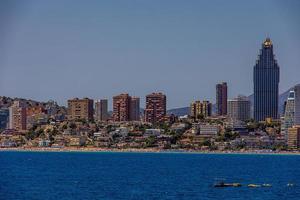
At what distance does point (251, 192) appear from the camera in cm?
6056

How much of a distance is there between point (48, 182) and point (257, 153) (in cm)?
12362

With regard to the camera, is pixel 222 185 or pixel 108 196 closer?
pixel 108 196

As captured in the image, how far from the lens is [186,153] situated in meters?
191

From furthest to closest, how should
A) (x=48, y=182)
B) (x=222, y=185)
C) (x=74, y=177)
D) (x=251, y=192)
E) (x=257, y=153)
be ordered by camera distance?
(x=257, y=153) < (x=74, y=177) < (x=48, y=182) < (x=222, y=185) < (x=251, y=192)

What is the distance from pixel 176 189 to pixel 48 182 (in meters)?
11.6

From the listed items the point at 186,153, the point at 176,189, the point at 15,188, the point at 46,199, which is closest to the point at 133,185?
the point at 176,189

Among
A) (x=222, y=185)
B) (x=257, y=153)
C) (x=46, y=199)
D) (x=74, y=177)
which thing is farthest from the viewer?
(x=257, y=153)

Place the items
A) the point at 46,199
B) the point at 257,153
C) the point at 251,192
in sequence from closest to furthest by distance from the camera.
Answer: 1. the point at 46,199
2. the point at 251,192
3. the point at 257,153

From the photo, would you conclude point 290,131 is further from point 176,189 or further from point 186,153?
point 176,189

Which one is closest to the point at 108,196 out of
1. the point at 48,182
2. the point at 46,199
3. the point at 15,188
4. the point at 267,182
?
the point at 46,199

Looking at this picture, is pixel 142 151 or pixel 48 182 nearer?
pixel 48 182

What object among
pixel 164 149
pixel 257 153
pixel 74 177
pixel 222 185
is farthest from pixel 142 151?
pixel 222 185

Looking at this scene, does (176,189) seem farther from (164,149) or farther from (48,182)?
(164,149)

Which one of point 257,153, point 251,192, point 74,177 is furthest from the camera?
point 257,153
